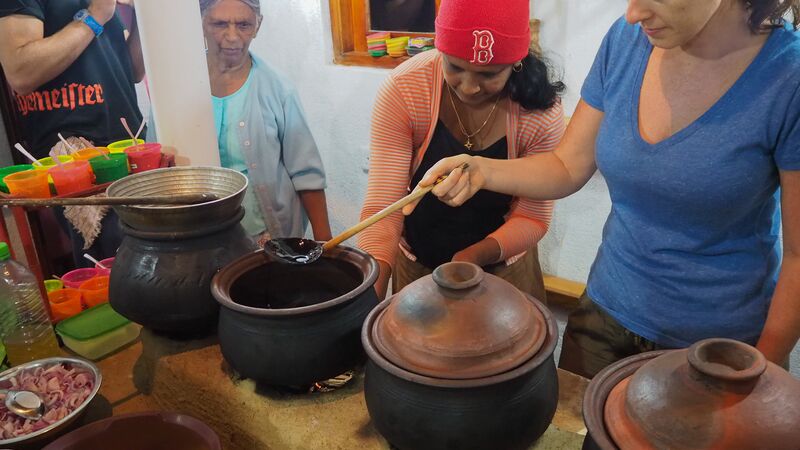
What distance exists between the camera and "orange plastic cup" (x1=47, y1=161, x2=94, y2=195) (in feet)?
7.41

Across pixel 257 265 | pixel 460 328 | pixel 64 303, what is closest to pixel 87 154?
pixel 64 303

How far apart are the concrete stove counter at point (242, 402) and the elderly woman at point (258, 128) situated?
1.23 metres

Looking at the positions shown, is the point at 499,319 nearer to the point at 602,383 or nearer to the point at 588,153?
the point at 602,383

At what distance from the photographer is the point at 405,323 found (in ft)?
3.97

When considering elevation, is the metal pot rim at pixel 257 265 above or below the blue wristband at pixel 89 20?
below

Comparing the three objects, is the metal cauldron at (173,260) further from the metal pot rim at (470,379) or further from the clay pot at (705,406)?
the clay pot at (705,406)

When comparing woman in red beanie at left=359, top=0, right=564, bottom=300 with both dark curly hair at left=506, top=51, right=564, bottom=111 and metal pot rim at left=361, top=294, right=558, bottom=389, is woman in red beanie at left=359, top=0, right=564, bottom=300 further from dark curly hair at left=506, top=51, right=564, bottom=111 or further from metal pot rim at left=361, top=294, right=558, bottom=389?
metal pot rim at left=361, top=294, right=558, bottom=389

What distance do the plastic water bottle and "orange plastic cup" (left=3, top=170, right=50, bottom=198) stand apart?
381mm

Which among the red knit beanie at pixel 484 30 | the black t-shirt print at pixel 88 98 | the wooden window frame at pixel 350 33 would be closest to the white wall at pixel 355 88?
the wooden window frame at pixel 350 33

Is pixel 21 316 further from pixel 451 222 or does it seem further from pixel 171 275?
pixel 451 222

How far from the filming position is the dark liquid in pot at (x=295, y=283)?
1664 millimetres

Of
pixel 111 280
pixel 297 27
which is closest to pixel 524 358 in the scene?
pixel 111 280

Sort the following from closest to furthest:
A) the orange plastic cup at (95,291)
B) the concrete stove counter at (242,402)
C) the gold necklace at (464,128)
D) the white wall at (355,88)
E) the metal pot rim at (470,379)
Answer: the metal pot rim at (470,379), the concrete stove counter at (242,402), the gold necklace at (464,128), the orange plastic cup at (95,291), the white wall at (355,88)

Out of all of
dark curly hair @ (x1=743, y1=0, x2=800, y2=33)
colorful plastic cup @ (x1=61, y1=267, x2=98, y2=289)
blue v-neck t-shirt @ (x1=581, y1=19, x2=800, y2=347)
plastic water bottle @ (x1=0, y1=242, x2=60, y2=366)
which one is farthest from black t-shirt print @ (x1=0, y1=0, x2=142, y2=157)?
dark curly hair @ (x1=743, y1=0, x2=800, y2=33)
